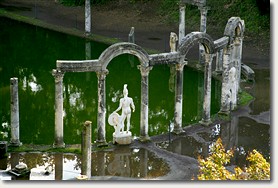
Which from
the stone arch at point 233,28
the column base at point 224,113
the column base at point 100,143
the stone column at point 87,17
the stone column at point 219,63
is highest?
the stone column at point 87,17

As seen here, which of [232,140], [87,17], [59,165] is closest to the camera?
[59,165]

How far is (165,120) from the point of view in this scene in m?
33.9

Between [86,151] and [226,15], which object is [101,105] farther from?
[226,15]

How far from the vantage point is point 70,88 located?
39.0 m

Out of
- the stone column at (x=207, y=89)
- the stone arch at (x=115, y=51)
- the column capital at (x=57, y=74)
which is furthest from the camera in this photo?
the stone column at (x=207, y=89)

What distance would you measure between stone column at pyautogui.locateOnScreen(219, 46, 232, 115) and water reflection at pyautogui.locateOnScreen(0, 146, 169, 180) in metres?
6.95

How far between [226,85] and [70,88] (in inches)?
420

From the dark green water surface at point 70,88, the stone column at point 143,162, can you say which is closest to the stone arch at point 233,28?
the dark green water surface at point 70,88

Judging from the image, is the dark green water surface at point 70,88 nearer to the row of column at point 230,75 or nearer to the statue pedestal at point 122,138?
the row of column at point 230,75

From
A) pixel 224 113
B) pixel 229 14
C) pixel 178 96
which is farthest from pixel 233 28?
pixel 229 14

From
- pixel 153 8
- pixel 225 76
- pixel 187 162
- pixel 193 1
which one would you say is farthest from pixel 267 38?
pixel 187 162

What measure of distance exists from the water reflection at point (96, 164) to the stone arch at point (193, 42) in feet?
17.8

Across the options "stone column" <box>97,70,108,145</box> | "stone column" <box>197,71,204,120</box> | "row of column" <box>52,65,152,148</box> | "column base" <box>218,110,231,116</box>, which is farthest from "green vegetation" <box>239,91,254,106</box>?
"stone column" <box>97,70,108,145</box>

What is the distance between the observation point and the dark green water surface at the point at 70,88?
32719 millimetres
